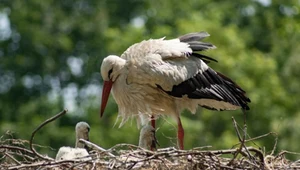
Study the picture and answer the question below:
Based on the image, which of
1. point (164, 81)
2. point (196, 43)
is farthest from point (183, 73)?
point (196, 43)

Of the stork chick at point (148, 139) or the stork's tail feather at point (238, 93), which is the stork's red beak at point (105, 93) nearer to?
the stork chick at point (148, 139)

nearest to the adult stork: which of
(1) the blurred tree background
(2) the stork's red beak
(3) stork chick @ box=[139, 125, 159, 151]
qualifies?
(2) the stork's red beak

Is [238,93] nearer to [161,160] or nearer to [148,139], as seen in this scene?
[148,139]

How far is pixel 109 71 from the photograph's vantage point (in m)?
8.88

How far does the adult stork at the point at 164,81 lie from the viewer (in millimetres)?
8875

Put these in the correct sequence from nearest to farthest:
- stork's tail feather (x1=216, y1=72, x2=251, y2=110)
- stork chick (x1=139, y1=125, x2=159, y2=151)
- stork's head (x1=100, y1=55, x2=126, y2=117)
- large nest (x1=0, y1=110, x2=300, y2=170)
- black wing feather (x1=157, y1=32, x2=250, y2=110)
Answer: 1. large nest (x1=0, y1=110, x2=300, y2=170)
2. stork chick (x1=139, y1=125, x2=159, y2=151)
3. stork's head (x1=100, y1=55, x2=126, y2=117)
4. black wing feather (x1=157, y1=32, x2=250, y2=110)
5. stork's tail feather (x1=216, y1=72, x2=251, y2=110)

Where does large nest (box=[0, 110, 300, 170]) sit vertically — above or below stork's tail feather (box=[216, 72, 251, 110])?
below

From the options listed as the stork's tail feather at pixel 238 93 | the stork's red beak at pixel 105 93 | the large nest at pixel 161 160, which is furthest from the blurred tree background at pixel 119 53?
the large nest at pixel 161 160

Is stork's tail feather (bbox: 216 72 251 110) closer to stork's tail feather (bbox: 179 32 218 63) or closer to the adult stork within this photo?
the adult stork

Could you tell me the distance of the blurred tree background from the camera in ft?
60.2

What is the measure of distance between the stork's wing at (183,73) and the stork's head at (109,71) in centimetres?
10

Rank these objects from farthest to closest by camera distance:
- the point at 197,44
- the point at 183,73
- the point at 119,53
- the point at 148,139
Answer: the point at 119,53 → the point at 197,44 → the point at 183,73 → the point at 148,139

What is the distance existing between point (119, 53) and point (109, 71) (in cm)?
1100

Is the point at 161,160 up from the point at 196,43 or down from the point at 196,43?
down
